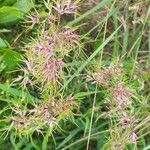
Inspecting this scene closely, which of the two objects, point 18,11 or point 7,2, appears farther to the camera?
point 7,2

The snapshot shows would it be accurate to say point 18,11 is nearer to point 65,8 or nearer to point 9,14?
point 9,14

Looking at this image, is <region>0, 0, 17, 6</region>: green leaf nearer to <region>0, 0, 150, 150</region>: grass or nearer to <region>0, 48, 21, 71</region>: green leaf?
<region>0, 0, 150, 150</region>: grass

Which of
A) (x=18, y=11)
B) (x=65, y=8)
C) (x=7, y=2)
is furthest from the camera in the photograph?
(x=7, y=2)

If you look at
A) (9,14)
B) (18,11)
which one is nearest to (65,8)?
(18,11)

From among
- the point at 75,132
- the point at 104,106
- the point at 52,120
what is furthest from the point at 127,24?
the point at 52,120

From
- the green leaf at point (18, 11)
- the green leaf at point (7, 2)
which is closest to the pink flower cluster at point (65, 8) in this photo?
the green leaf at point (18, 11)

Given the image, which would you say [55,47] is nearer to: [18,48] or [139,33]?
[18,48]

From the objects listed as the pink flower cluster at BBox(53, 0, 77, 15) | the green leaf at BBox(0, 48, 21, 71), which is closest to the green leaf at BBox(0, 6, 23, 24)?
the green leaf at BBox(0, 48, 21, 71)
